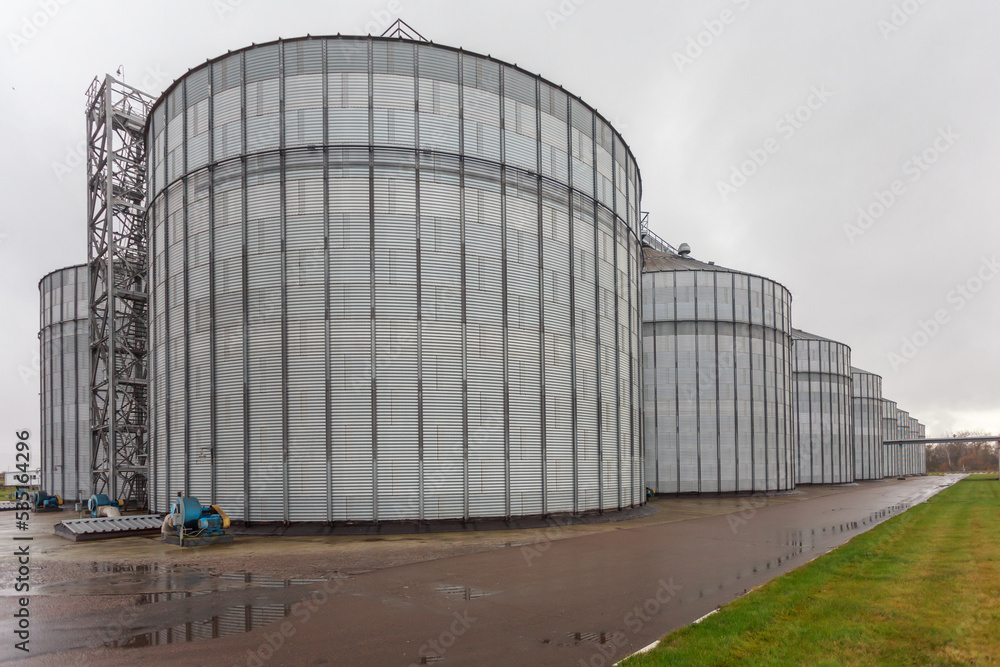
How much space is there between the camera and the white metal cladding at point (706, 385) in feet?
162

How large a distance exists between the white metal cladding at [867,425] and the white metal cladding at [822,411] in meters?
13.4

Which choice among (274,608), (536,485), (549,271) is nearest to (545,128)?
(549,271)

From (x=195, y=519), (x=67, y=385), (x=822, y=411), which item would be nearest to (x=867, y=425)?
(x=822, y=411)

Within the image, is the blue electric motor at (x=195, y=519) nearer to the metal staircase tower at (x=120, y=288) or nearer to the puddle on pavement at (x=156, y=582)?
the puddle on pavement at (x=156, y=582)

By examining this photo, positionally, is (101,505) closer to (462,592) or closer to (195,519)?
(195,519)

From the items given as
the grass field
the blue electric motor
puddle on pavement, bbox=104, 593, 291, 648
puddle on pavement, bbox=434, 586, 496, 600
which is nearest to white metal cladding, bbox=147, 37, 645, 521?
the blue electric motor

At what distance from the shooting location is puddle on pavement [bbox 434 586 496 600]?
14.2 meters

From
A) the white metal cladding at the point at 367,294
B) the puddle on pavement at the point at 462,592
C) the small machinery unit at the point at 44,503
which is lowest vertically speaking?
the small machinery unit at the point at 44,503

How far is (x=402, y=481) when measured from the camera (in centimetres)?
2608

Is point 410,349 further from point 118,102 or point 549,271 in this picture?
point 118,102

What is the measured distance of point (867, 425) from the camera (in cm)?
9412

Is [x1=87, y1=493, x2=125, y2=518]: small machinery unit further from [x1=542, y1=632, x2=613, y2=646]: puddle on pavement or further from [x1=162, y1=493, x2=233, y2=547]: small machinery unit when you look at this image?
[x1=542, y1=632, x2=613, y2=646]: puddle on pavement

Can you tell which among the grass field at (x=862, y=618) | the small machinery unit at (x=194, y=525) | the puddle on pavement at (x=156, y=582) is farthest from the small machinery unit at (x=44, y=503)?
the grass field at (x=862, y=618)

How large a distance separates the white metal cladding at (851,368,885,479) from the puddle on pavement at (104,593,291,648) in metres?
93.7
